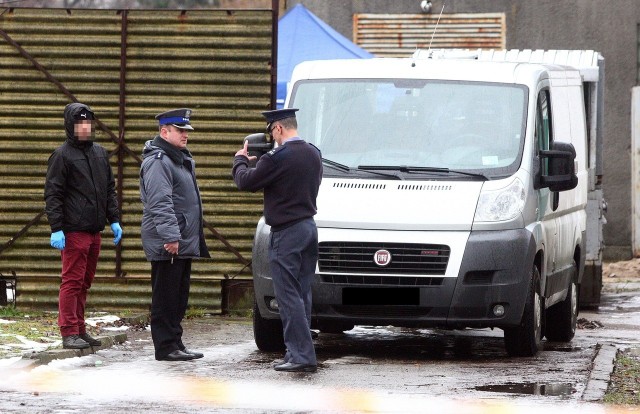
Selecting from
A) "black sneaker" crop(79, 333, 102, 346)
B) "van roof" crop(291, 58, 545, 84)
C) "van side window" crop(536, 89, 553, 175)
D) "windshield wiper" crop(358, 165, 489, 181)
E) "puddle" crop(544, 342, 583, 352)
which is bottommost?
"puddle" crop(544, 342, 583, 352)

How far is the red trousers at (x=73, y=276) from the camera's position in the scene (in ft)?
35.9

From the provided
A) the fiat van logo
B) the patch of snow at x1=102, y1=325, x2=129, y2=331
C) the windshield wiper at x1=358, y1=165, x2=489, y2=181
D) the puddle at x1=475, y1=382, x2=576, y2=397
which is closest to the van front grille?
A: the fiat van logo

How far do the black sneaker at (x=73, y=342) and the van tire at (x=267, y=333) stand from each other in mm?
1253

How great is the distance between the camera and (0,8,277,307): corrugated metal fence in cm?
1426

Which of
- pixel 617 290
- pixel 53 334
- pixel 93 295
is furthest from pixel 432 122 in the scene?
pixel 617 290

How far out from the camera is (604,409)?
27.9 feet

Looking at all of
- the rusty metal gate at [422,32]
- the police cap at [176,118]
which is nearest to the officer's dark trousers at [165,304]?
the police cap at [176,118]

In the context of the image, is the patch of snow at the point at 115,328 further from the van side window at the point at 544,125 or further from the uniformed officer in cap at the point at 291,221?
the van side window at the point at 544,125

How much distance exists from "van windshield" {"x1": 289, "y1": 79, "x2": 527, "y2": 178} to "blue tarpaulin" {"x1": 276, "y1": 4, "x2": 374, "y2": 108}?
7.09m

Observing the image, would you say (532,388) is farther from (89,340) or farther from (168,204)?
(89,340)

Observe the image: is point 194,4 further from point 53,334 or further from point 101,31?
point 53,334

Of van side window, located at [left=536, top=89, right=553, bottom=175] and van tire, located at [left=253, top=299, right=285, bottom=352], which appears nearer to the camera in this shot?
van tire, located at [left=253, top=299, right=285, bottom=352]

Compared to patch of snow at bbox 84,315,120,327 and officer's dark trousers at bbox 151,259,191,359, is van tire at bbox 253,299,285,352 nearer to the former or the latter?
officer's dark trousers at bbox 151,259,191,359

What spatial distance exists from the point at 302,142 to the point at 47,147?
474cm
